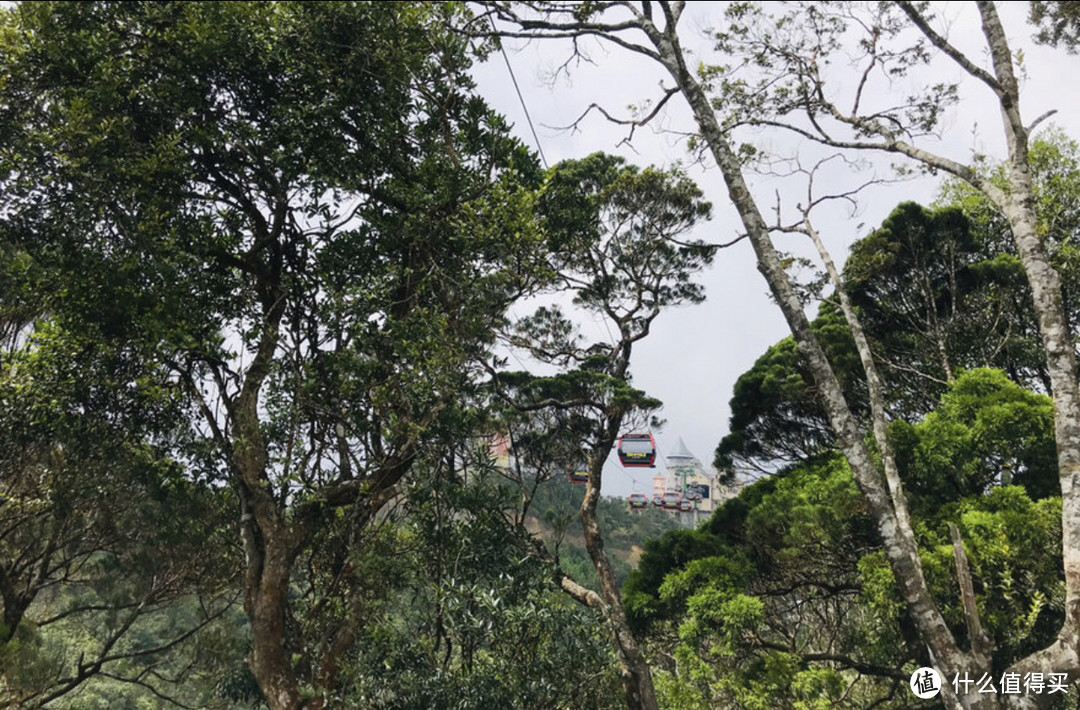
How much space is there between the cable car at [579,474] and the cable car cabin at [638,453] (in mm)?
1985

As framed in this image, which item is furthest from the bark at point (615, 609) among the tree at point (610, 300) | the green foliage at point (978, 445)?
the green foliage at point (978, 445)

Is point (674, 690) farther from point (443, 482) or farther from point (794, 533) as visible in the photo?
point (443, 482)

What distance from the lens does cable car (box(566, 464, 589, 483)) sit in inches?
350

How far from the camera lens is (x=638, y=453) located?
41.8 feet

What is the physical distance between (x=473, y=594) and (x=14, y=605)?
5.34m

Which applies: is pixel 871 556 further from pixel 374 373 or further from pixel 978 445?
pixel 374 373

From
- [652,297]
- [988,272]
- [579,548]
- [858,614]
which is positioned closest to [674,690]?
[858,614]

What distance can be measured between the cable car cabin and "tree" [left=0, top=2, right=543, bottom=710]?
754cm

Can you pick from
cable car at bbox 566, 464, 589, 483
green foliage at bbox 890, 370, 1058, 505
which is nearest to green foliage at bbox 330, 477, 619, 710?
green foliage at bbox 890, 370, 1058, 505

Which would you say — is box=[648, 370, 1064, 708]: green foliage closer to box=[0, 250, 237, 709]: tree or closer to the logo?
the logo

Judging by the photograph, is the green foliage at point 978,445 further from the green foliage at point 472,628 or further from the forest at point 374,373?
the green foliage at point 472,628

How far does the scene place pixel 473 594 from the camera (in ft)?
10.9

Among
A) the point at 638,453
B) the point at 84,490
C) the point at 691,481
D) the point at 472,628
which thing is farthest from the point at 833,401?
the point at 691,481

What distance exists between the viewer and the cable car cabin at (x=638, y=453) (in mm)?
11742
